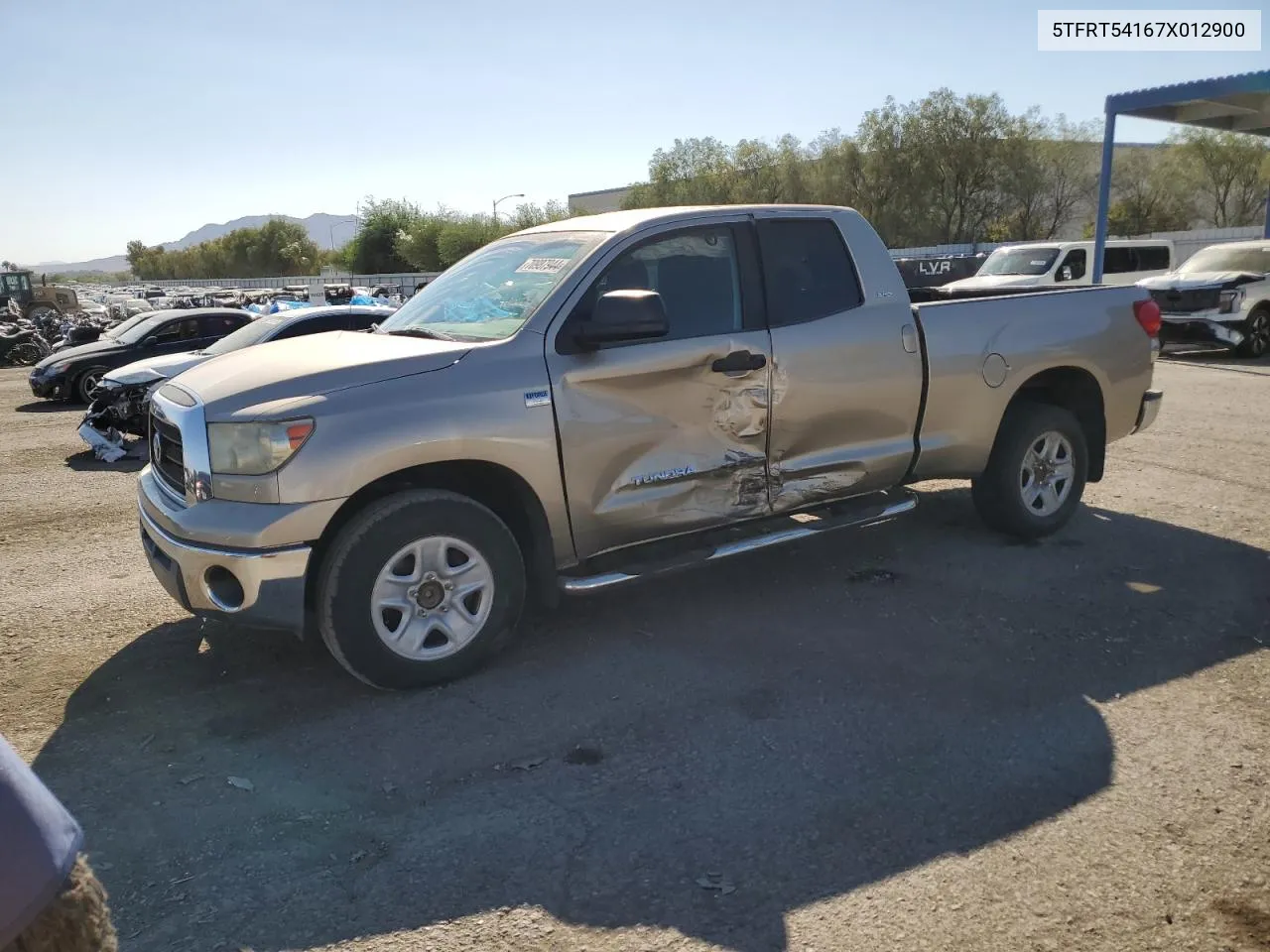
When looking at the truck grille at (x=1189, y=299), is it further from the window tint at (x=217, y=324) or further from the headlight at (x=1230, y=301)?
the window tint at (x=217, y=324)

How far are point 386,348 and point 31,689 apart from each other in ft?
7.09

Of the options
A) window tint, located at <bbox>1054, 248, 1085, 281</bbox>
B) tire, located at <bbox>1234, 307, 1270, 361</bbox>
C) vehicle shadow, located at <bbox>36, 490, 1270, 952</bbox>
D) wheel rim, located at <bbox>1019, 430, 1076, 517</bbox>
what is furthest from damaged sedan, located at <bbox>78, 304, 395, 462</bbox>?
window tint, located at <bbox>1054, 248, 1085, 281</bbox>

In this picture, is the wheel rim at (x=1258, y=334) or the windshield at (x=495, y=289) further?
the wheel rim at (x=1258, y=334)

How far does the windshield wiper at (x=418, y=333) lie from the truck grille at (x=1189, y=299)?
15.1 m

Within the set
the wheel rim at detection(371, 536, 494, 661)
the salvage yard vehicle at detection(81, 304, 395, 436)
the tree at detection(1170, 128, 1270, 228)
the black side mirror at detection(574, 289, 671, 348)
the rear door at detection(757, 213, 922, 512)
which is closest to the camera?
the wheel rim at detection(371, 536, 494, 661)

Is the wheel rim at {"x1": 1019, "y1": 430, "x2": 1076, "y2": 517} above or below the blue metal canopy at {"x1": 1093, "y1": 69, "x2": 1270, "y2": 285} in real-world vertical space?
below

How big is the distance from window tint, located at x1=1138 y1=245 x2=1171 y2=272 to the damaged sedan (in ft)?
59.6

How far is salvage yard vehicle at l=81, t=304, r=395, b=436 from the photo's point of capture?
35.0 feet

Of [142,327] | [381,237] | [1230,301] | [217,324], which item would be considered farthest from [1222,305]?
[381,237]

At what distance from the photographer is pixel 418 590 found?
405 centimetres

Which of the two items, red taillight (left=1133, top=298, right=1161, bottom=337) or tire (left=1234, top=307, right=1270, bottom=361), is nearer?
red taillight (left=1133, top=298, right=1161, bottom=337)

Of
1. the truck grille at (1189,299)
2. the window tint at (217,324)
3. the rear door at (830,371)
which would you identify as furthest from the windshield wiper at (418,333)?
the truck grille at (1189,299)

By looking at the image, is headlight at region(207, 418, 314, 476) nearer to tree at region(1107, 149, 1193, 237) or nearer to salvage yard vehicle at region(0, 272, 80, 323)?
salvage yard vehicle at region(0, 272, 80, 323)

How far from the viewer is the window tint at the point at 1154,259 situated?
73.0 ft
